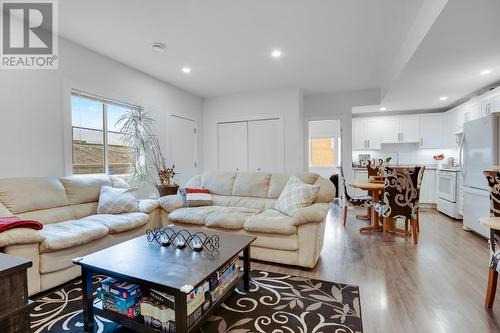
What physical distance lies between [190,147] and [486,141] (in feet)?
17.0

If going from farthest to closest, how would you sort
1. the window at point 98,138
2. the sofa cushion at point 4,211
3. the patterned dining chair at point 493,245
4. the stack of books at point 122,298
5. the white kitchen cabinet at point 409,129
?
the white kitchen cabinet at point 409,129 → the window at point 98,138 → the sofa cushion at point 4,211 → the patterned dining chair at point 493,245 → the stack of books at point 122,298

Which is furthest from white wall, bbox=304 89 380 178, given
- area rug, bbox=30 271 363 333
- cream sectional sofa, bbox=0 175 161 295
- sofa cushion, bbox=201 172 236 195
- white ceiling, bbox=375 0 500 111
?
cream sectional sofa, bbox=0 175 161 295

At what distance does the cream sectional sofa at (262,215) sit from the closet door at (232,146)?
5.89 ft

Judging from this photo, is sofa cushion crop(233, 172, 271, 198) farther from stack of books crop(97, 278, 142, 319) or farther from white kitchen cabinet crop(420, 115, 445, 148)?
white kitchen cabinet crop(420, 115, 445, 148)

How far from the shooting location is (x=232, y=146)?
5773 millimetres

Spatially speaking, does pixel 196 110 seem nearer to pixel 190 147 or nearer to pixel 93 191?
pixel 190 147

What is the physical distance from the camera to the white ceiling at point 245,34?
2461 mm

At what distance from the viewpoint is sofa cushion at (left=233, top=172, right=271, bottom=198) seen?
353 centimetres

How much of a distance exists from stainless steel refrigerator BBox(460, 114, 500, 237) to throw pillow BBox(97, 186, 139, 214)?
15.9 ft

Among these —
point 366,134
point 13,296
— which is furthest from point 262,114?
point 13,296

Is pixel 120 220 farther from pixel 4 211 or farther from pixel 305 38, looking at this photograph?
pixel 305 38

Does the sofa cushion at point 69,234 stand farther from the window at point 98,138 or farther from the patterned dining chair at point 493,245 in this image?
the patterned dining chair at point 493,245

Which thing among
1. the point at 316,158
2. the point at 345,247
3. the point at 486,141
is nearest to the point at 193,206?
the point at 345,247

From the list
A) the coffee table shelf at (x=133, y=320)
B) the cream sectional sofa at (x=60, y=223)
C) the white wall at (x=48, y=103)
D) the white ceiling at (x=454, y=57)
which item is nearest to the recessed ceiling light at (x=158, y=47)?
the white wall at (x=48, y=103)
